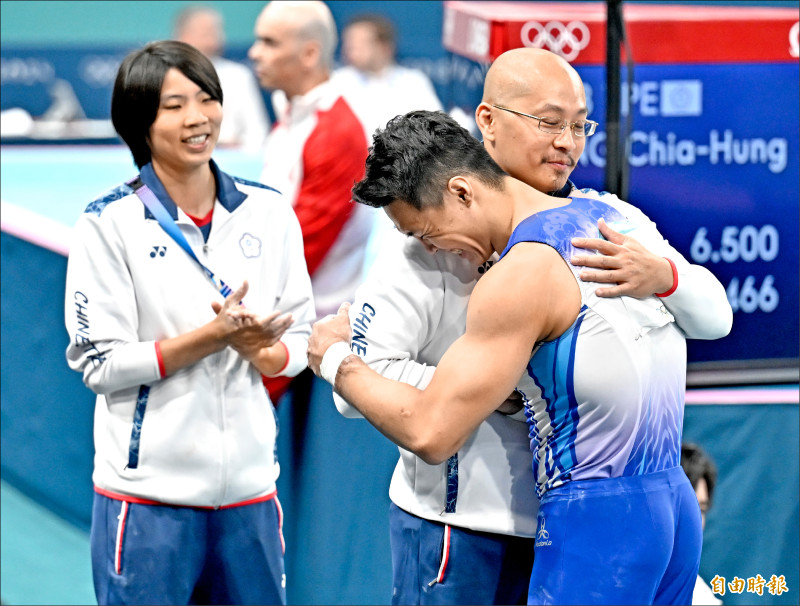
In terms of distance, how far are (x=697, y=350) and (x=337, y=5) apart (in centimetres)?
694

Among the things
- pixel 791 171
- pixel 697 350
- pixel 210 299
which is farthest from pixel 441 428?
pixel 791 171

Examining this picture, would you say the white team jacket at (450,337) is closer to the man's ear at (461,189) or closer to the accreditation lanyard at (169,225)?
the man's ear at (461,189)

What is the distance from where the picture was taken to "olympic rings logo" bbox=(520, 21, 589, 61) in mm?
3764

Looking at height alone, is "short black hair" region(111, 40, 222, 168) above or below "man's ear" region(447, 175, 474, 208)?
above

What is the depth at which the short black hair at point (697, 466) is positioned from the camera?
11.4 ft

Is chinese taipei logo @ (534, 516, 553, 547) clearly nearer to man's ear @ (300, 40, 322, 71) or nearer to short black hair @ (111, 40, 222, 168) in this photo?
short black hair @ (111, 40, 222, 168)

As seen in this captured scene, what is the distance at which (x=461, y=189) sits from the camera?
2.12 meters

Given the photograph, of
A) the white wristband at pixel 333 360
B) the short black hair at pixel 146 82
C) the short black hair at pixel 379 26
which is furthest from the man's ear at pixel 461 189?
the short black hair at pixel 379 26

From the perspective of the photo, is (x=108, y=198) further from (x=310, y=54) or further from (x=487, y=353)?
(x=310, y=54)

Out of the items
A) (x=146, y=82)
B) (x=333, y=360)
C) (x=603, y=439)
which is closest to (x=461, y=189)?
(x=333, y=360)

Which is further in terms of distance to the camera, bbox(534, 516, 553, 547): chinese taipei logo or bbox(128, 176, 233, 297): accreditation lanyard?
bbox(128, 176, 233, 297): accreditation lanyard

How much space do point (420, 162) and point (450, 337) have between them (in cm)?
42

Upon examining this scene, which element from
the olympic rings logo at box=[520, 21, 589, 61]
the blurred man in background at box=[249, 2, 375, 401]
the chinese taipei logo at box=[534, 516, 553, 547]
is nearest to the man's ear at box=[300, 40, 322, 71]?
the blurred man in background at box=[249, 2, 375, 401]

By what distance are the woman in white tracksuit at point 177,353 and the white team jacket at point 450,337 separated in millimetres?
493
